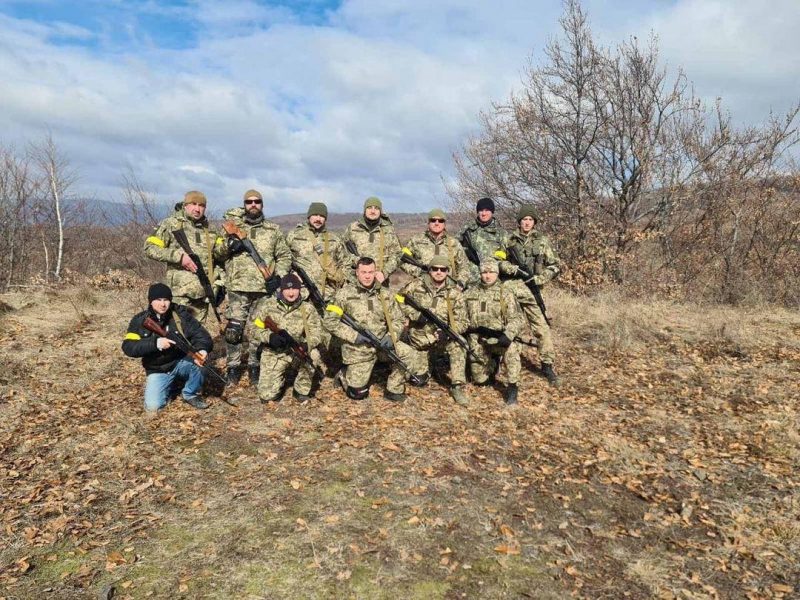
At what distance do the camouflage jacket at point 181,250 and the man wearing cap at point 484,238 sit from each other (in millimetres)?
4061

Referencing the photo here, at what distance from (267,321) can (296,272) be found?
1.26 meters

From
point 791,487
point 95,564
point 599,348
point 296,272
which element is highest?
point 296,272

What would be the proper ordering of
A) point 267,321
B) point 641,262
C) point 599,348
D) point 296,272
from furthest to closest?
point 641,262
point 599,348
point 296,272
point 267,321

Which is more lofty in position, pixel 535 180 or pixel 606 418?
pixel 535 180

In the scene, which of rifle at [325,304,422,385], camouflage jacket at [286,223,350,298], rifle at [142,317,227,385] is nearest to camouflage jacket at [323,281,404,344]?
rifle at [325,304,422,385]

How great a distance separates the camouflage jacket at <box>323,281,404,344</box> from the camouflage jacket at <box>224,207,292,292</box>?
109 cm

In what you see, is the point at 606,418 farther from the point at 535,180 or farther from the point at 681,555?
the point at 535,180

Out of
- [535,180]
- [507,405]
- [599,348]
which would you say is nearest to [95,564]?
[507,405]

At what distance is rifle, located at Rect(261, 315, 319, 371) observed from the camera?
6551mm

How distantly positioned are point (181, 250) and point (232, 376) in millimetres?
2086

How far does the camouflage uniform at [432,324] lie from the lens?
282 inches

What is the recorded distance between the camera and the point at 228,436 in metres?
5.93

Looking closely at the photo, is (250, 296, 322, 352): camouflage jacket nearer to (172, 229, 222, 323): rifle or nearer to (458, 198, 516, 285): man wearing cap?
(172, 229, 222, 323): rifle

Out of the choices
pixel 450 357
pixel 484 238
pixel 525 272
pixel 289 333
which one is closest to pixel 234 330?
pixel 289 333
